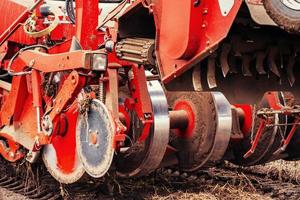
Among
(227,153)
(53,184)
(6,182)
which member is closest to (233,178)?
(227,153)

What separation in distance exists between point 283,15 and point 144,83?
5.94 feet

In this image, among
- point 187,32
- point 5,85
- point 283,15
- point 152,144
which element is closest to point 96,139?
point 152,144

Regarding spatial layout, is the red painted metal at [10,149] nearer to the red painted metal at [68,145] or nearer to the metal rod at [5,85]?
the metal rod at [5,85]

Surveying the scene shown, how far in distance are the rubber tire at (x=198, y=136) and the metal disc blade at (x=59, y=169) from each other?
114 cm

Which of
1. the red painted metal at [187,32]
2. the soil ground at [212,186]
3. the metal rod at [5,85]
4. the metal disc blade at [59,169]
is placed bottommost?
the soil ground at [212,186]

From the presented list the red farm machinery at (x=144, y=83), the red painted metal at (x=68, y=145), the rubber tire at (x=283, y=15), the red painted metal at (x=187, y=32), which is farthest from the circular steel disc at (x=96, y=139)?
the rubber tire at (x=283, y=15)

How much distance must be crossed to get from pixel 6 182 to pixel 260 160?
2.32 m

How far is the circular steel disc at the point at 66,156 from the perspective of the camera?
4.37 metres

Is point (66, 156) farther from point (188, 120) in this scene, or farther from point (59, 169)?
point (188, 120)

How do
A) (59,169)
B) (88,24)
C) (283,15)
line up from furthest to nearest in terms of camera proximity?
(59,169), (88,24), (283,15)

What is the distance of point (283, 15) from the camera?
271cm

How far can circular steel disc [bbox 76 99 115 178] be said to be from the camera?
12.6ft

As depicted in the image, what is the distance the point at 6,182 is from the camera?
17.9 ft

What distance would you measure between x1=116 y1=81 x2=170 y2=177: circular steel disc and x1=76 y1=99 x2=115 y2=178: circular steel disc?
2.11 ft
